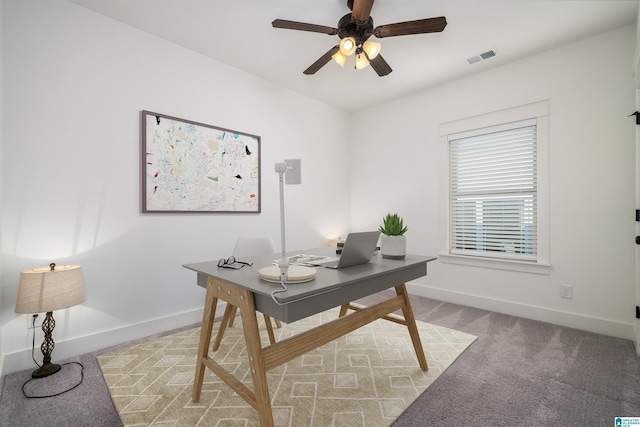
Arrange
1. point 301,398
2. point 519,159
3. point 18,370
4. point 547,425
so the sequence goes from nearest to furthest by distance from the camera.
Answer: point 547,425
point 301,398
point 18,370
point 519,159

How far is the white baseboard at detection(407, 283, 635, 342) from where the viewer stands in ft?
8.07

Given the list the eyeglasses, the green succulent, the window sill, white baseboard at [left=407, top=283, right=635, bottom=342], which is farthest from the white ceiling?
white baseboard at [left=407, top=283, right=635, bottom=342]

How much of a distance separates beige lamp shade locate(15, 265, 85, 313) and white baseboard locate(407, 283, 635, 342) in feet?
11.3

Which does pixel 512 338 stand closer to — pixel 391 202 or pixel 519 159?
pixel 519 159

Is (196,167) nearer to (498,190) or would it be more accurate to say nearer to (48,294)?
(48,294)

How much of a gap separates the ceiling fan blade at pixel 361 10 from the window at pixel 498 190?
204cm

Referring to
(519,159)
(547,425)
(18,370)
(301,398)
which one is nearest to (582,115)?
(519,159)

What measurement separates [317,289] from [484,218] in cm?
285

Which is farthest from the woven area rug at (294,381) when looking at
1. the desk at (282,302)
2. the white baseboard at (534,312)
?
the white baseboard at (534,312)

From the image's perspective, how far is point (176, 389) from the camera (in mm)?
1711

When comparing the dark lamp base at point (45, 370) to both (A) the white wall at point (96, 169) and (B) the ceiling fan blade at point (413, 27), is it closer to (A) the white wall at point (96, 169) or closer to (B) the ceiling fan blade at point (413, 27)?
(A) the white wall at point (96, 169)

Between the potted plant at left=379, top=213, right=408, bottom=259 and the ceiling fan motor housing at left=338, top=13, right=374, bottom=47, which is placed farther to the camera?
the ceiling fan motor housing at left=338, top=13, right=374, bottom=47

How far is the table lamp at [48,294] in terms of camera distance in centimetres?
177

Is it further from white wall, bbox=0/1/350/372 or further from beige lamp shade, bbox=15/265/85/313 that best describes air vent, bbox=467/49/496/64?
beige lamp shade, bbox=15/265/85/313
